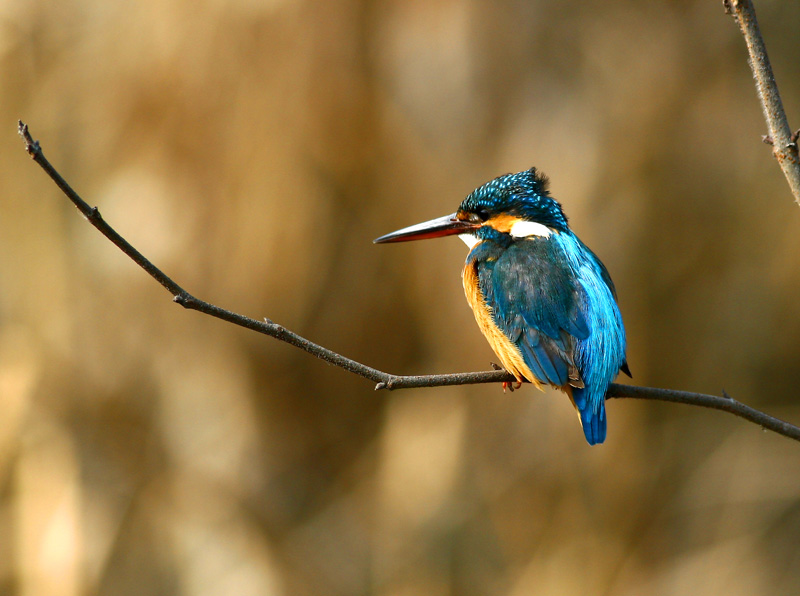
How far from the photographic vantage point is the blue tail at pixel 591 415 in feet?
5.02

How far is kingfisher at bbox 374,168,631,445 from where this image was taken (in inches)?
62.5

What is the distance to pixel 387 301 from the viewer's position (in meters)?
3.16

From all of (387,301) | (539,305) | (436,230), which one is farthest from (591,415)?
(387,301)

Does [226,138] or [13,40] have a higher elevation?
[13,40]

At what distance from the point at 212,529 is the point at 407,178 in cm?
165

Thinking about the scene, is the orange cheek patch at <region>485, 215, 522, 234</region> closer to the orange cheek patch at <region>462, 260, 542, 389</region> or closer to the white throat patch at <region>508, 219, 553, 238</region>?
the white throat patch at <region>508, 219, 553, 238</region>

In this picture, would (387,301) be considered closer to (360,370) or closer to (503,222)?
(503,222)

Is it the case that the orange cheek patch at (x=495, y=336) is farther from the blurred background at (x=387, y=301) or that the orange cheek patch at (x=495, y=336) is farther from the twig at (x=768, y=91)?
the blurred background at (x=387, y=301)

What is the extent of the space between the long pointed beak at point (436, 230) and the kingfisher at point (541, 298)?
32mm

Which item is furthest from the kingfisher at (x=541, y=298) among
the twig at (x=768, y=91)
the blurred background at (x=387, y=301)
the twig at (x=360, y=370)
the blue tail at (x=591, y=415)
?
the blurred background at (x=387, y=301)

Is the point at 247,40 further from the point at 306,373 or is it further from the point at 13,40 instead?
the point at 306,373

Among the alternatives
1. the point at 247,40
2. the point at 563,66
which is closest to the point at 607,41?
the point at 563,66

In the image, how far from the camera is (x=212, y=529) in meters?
3.10

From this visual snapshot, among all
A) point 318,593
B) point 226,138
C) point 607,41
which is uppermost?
point 607,41
